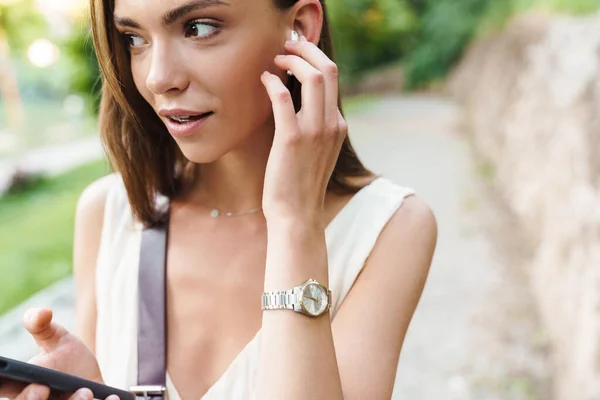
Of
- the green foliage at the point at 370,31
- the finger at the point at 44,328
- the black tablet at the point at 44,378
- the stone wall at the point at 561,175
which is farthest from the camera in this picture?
the green foliage at the point at 370,31

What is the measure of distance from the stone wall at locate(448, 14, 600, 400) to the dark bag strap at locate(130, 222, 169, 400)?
2026 mm

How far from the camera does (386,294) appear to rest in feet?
5.31

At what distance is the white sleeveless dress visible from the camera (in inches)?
65.9

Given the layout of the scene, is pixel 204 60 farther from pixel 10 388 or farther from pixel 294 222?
pixel 10 388

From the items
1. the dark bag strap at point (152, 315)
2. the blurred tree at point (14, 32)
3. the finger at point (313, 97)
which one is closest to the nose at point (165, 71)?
the finger at point (313, 97)

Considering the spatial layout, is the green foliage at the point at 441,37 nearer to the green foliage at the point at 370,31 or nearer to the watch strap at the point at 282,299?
the green foliage at the point at 370,31

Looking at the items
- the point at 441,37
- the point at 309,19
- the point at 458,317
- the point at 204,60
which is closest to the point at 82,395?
the point at 204,60

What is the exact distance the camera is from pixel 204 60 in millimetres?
1547

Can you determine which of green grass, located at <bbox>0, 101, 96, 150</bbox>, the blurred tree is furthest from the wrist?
green grass, located at <bbox>0, 101, 96, 150</bbox>

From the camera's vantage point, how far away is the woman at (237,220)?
1.43 meters

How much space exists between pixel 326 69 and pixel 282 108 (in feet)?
0.48

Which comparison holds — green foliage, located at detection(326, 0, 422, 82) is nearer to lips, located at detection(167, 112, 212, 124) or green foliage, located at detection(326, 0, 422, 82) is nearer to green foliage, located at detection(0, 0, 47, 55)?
green foliage, located at detection(0, 0, 47, 55)

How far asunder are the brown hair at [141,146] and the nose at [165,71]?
181 millimetres

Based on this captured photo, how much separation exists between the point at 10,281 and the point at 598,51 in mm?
5504
